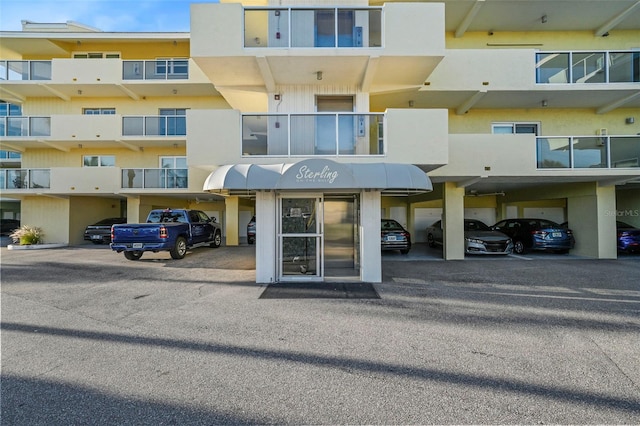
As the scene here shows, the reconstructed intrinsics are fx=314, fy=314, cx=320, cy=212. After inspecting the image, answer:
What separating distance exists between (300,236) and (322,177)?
224 cm

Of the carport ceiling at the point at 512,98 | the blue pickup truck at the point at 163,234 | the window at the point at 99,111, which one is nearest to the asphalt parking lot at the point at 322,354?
the blue pickup truck at the point at 163,234

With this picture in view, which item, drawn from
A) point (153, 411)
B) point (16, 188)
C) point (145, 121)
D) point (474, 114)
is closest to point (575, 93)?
point (474, 114)

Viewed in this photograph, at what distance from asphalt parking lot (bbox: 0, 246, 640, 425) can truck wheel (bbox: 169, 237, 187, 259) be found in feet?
15.0

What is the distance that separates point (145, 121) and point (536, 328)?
20.6m

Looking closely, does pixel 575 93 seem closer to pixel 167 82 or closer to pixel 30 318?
pixel 30 318

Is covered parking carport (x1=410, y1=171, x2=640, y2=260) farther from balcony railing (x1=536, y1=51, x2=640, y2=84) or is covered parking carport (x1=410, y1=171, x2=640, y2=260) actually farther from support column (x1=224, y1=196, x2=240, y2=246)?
support column (x1=224, y1=196, x2=240, y2=246)

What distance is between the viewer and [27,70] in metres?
18.7

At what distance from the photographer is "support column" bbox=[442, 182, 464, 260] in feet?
43.5

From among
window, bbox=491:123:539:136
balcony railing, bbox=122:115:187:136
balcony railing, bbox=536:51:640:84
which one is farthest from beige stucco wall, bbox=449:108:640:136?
balcony railing, bbox=122:115:187:136

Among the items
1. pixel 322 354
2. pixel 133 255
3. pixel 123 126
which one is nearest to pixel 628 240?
pixel 322 354

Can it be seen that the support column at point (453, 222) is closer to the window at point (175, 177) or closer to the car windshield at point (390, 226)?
the car windshield at point (390, 226)

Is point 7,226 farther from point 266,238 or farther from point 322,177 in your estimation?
point 322,177

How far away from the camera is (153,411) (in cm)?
331

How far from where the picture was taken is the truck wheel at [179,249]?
13.5m
